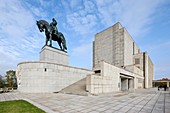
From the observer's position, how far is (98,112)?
5293 mm

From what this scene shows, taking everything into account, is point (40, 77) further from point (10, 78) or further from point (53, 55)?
point (10, 78)

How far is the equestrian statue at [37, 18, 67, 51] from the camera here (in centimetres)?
1691

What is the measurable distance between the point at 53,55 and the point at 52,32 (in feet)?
11.9

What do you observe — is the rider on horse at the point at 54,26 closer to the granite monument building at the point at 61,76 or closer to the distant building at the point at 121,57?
the granite monument building at the point at 61,76

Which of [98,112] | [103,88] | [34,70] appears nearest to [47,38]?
[34,70]

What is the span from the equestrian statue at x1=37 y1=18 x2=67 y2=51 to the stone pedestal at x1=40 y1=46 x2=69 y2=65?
0.89 m

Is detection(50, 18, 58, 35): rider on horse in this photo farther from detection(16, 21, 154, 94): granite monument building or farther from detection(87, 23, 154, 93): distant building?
detection(87, 23, 154, 93): distant building

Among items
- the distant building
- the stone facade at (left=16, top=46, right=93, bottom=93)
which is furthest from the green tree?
the distant building

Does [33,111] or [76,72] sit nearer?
[33,111]

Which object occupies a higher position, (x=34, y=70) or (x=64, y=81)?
(x=34, y=70)

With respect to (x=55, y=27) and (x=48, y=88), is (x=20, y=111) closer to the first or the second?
(x=48, y=88)

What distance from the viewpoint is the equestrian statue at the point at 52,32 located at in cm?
1691

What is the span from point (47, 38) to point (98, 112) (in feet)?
48.5

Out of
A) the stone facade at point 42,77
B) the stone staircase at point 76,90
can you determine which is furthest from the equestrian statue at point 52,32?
the stone staircase at point 76,90
